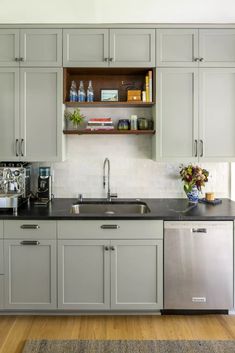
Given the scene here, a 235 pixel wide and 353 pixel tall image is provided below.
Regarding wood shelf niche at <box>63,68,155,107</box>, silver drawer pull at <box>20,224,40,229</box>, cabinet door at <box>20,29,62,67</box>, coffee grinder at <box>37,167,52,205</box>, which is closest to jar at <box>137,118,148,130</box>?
wood shelf niche at <box>63,68,155,107</box>

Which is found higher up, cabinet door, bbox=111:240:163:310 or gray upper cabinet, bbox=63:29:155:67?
gray upper cabinet, bbox=63:29:155:67

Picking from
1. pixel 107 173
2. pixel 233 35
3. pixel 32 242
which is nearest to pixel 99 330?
pixel 32 242

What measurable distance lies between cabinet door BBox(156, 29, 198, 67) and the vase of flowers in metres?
0.98

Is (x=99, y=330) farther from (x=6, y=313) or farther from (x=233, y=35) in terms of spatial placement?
(x=233, y=35)

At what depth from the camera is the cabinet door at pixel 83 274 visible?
277cm

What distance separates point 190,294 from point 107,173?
1.41 meters

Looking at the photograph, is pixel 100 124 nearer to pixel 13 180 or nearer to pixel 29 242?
pixel 13 180

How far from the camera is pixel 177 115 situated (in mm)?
3105

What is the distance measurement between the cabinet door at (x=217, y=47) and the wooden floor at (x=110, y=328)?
2.21m

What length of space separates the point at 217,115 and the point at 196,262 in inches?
52.1

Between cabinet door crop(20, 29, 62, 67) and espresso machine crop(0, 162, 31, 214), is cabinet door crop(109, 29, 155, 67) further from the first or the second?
espresso machine crop(0, 162, 31, 214)

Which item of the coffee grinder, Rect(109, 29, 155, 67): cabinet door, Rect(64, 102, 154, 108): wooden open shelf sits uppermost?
Rect(109, 29, 155, 67): cabinet door

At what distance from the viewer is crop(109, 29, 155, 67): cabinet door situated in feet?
10.0
